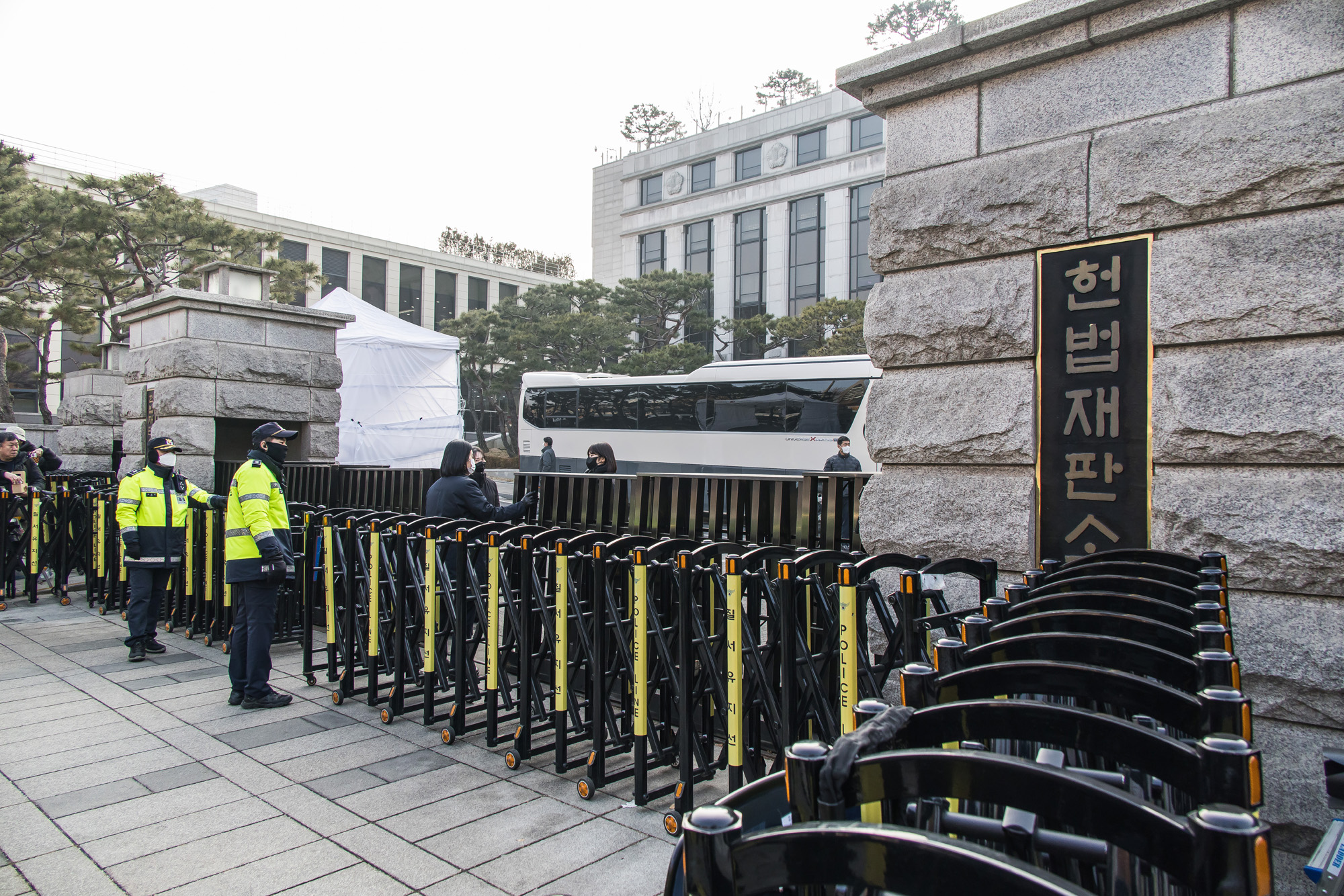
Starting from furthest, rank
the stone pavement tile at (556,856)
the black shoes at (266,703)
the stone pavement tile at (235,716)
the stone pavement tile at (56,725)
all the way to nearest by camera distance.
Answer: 1. the black shoes at (266,703)
2. the stone pavement tile at (235,716)
3. the stone pavement tile at (56,725)
4. the stone pavement tile at (556,856)

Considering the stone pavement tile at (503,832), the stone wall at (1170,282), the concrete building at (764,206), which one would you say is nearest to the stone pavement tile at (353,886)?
the stone pavement tile at (503,832)

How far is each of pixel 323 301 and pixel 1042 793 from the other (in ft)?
63.1

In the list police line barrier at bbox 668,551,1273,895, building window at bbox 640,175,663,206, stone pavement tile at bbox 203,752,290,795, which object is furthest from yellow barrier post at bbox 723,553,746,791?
building window at bbox 640,175,663,206

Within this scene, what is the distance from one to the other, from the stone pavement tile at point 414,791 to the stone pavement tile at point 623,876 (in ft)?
3.46

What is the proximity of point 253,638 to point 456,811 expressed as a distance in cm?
246

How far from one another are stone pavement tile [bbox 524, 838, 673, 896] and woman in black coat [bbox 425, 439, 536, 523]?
122 inches

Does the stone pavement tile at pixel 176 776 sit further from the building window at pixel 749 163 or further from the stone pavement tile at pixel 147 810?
the building window at pixel 749 163

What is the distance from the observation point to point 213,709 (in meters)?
5.43

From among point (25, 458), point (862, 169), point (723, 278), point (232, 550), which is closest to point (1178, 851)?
point (232, 550)

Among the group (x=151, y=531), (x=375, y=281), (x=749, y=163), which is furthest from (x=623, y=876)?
(x=375, y=281)

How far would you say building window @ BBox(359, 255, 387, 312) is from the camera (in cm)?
5059

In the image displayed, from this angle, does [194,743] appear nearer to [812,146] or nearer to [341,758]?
[341,758]

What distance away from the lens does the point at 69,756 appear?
15.0ft

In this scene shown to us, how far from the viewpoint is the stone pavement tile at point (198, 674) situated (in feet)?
20.4
